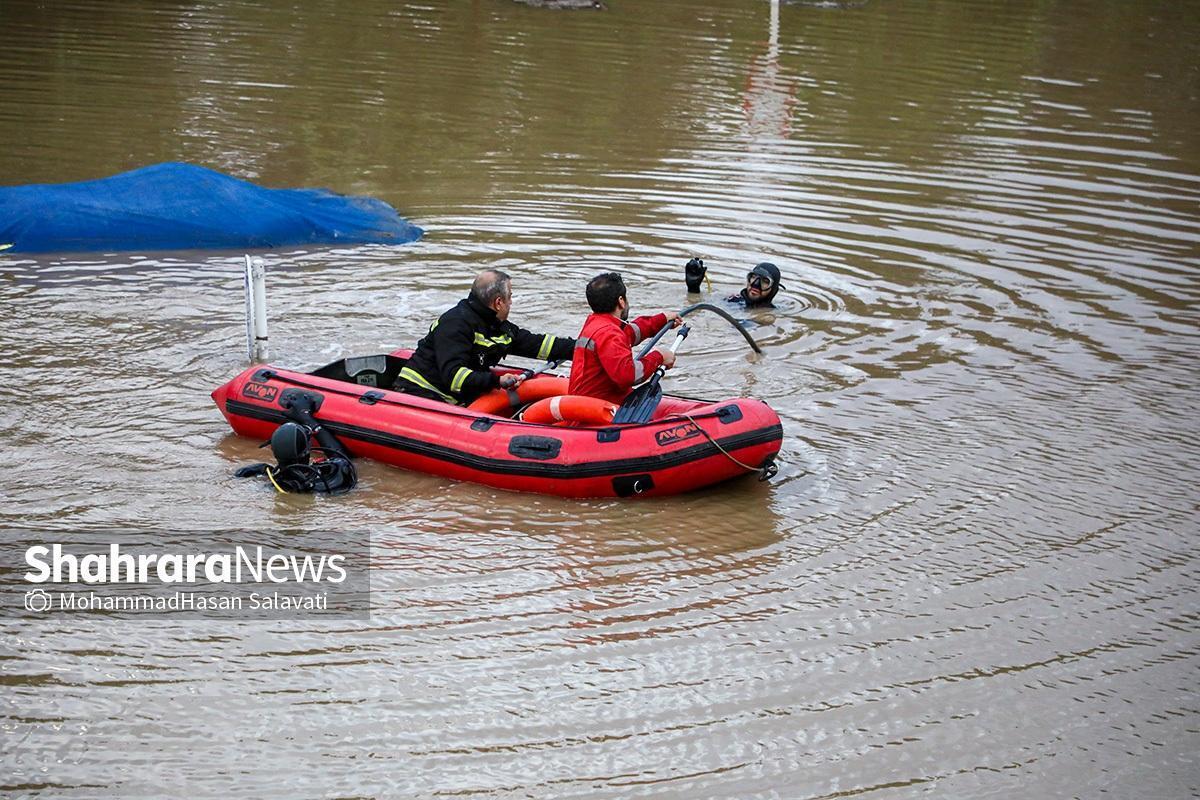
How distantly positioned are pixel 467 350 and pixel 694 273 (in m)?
3.29

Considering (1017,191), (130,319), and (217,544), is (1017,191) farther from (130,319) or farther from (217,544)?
(217,544)

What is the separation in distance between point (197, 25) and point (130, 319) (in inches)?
524

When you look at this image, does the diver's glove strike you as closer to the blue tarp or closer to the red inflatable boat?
the red inflatable boat

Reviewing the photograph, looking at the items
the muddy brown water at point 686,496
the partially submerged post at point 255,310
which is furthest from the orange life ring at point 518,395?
the partially submerged post at point 255,310

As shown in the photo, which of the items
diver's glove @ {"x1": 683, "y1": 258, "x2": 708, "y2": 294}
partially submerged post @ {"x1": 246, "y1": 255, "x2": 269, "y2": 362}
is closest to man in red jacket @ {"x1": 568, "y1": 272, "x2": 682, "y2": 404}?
partially submerged post @ {"x1": 246, "y1": 255, "x2": 269, "y2": 362}

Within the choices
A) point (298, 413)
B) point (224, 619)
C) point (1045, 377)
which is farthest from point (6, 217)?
point (1045, 377)

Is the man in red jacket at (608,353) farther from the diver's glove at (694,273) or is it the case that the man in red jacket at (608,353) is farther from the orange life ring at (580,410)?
the diver's glove at (694,273)

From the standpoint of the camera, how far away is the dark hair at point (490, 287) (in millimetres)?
7629

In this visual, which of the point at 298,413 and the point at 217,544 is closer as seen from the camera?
the point at 217,544

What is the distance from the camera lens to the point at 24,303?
985 cm

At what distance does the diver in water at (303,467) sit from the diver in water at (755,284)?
13.0 feet

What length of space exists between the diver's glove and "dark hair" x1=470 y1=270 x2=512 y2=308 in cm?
313

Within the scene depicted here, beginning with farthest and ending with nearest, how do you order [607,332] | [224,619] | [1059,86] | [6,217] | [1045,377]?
[1059,86]
[6,217]
[1045,377]
[607,332]
[224,619]

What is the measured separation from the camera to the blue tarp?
35.8 feet
